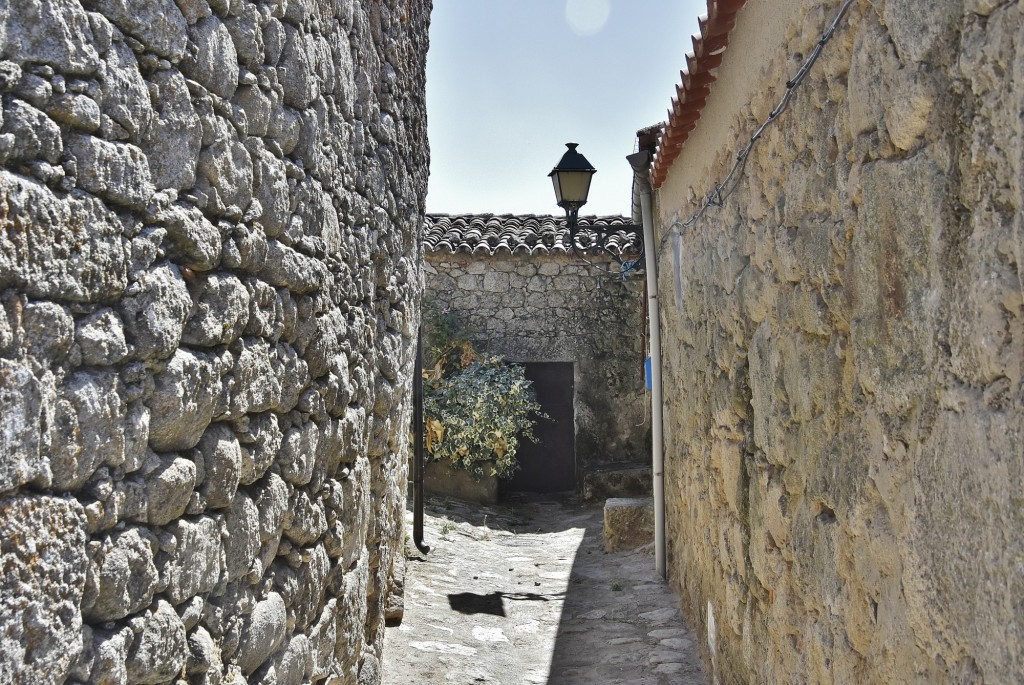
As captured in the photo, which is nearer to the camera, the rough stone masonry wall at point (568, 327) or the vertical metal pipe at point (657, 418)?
the vertical metal pipe at point (657, 418)

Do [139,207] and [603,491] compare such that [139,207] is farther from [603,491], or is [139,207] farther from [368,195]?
[603,491]

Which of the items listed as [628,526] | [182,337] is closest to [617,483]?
[628,526]

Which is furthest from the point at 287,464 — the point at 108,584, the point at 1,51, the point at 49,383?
the point at 1,51

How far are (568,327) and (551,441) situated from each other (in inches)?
52.2

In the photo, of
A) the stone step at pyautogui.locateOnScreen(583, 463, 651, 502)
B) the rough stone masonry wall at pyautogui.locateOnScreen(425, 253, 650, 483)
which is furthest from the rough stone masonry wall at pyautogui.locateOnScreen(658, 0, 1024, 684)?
the rough stone masonry wall at pyautogui.locateOnScreen(425, 253, 650, 483)

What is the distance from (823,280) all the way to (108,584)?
66.1 inches

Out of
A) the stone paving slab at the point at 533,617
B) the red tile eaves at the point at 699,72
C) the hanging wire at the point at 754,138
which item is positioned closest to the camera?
the hanging wire at the point at 754,138

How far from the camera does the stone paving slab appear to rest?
439 centimetres

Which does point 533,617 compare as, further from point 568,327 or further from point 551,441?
point 568,327

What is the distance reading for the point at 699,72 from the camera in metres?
3.64

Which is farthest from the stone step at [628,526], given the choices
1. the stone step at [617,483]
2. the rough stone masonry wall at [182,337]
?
the rough stone masonry wall at [182,337]

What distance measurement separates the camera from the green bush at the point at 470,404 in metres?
9.62

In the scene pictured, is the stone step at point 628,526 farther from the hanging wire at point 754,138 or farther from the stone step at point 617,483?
the hanging wire at point 754,138

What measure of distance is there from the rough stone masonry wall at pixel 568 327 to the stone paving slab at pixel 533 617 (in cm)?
279
